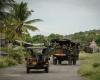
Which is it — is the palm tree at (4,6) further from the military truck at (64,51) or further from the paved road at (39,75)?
the military truck at (64,51)

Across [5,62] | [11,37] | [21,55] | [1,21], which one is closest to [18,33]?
[11,37]

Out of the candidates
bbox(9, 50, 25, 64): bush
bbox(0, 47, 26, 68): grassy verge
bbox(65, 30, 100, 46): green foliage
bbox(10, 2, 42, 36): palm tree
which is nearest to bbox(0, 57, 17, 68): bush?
bbox(0, 47, 26, 68): grassy verge

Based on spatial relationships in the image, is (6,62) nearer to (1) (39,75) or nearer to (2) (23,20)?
(1) (39,75)

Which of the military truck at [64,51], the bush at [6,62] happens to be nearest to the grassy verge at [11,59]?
the bush at [6,62]

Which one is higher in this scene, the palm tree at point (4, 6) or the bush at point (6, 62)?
the palm tree at point (4, 6)

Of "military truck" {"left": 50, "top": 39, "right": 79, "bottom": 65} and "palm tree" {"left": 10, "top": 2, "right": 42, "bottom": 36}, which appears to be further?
"palm tree" {"left": 10, "top": 2, "right": 42, "bottom": 36}

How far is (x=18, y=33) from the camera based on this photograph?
76062mm

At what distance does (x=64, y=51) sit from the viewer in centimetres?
5541

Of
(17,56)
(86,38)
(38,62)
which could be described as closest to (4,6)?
(38,62)

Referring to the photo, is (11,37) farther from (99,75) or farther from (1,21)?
(99,75)

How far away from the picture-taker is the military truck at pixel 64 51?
54969 mm

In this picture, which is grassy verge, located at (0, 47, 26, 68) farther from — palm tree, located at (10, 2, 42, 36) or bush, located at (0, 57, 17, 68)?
palm tree, located at (10, 2, 42, 36)

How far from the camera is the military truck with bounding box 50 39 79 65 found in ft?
180

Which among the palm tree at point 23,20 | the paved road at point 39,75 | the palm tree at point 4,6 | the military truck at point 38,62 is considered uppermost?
the palm tree at point 23,20
